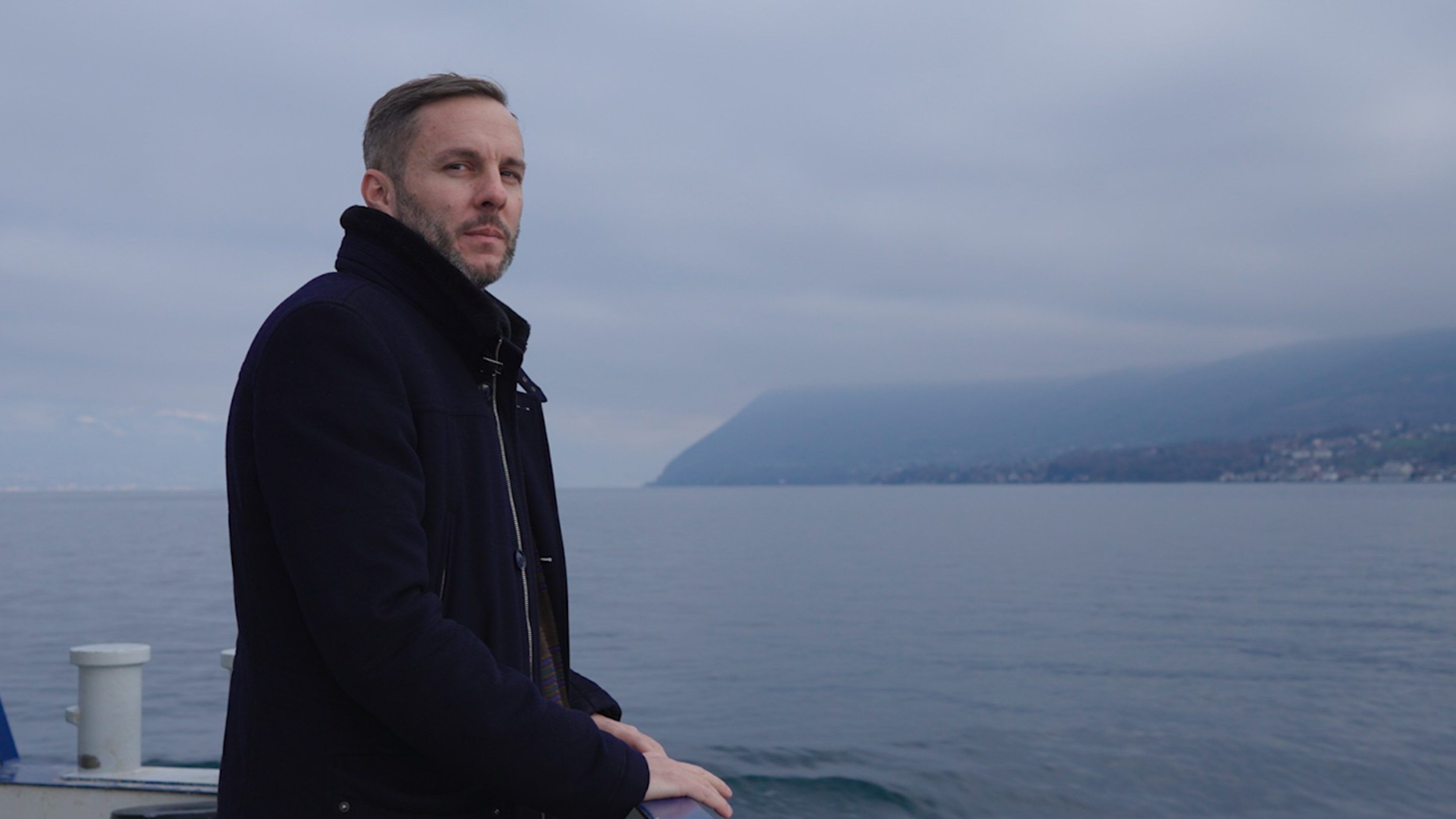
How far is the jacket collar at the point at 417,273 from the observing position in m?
1.82

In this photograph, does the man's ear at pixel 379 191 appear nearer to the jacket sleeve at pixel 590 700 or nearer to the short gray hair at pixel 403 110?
the short gray hair at pixel 403 110

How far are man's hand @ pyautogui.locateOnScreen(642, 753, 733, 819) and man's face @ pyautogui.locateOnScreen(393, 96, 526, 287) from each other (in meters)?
0.86

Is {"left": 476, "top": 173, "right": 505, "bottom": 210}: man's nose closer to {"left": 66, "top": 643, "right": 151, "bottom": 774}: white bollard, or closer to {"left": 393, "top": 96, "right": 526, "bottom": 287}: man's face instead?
{"left": 393, "top": 96, "right": 526, "bottom": 287}: man's face

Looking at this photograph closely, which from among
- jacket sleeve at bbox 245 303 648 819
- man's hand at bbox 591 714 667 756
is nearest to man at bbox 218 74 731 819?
jacket sleeve at bbox 245 303 648 819

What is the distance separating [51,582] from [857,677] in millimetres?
Answer: 33115

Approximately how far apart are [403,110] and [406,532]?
2.45ft

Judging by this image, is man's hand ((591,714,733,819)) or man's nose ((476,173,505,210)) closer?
man's hand ((591,714,733,819))

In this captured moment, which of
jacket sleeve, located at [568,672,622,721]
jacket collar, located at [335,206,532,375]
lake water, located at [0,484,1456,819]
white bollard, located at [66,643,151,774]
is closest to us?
jacket collar, located at [335,206,532,375]

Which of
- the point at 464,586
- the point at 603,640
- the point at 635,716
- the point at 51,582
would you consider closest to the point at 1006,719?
the point at 635,716

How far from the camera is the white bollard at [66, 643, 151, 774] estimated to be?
4.54 meters

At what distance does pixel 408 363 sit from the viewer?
5.61 feet

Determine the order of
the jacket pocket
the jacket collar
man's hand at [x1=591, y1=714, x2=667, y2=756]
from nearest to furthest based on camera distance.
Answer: the jacket pocket, the jacket collar, man's hand at [x1=591, y1=714, x2=667, y2=756]

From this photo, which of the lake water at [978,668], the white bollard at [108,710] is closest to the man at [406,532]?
the white bollard at [108,710]

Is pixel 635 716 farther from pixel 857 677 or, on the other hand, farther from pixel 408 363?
pixel 408 363
